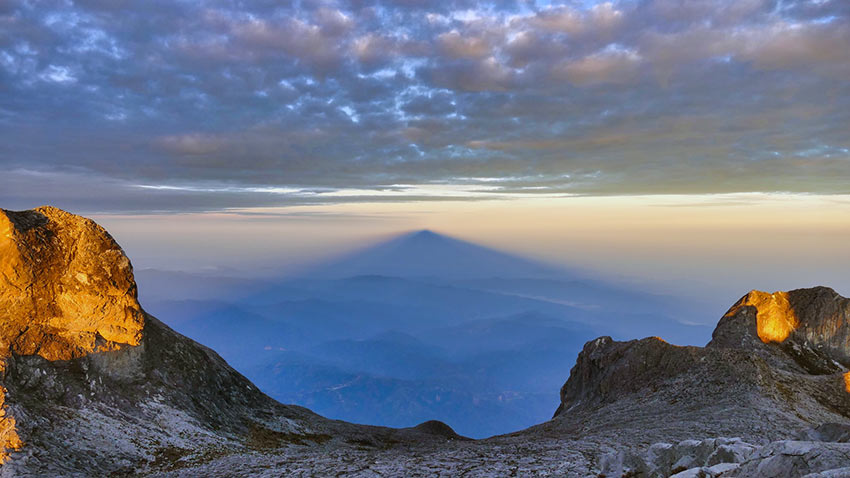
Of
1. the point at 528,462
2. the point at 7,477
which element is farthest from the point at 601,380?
the point at 7,477

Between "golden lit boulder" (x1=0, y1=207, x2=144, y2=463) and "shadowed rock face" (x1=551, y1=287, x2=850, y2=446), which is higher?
"golden lit boulder" (x1=0, y1=207, x2=144, y2=463)

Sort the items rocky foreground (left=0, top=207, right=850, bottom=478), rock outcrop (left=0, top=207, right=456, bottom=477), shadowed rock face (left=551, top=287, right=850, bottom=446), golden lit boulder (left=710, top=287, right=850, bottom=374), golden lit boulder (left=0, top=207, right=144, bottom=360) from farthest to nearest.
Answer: golden lit boulder (left=710, top=287, right=850, bottom=374)
golden lit boulder (left=0, top=207, right=144, bottom=360)
shadowed rock face (left=551, top=287, right=850, bottom=446)
rock outcrop (left=0, top=207, right=456, bottom=477)
rocky foreground (left=0, top=207, right=850, bottom=478)

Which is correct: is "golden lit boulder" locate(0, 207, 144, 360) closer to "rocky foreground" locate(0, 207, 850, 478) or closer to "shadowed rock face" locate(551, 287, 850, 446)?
"rocky foreground" locate(0, 207, 850, 478)

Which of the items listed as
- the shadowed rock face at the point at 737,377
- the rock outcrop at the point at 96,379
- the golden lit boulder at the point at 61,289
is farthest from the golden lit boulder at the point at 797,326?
the golden lit boulder at the point at 61,289

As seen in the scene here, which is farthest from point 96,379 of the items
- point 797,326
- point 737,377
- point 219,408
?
point 797,326

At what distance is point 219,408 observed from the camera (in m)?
56.8

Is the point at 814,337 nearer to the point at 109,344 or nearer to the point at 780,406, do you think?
the point at 780,406

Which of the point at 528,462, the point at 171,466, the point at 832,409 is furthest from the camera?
the point at 832,409

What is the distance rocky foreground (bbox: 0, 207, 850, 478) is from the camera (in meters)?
31.0

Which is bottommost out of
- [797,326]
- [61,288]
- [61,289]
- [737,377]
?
[797,326]

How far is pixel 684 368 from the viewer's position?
60.4m

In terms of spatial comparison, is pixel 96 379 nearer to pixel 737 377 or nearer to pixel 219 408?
pixel 219 408

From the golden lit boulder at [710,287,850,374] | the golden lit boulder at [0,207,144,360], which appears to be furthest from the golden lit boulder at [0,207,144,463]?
the golden lit boulder at [710,287,850,374]

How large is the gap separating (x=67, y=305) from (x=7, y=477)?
1022 inches
